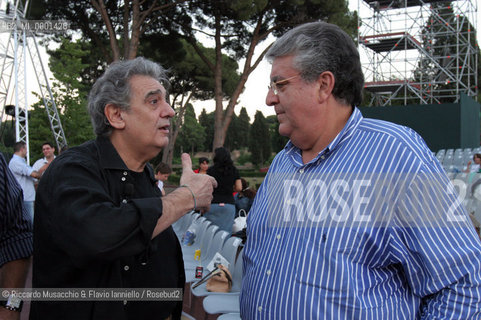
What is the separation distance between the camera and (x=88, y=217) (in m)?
1.28

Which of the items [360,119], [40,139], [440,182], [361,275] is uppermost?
[360,119]

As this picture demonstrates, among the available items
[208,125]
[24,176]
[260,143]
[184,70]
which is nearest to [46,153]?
[24,176]

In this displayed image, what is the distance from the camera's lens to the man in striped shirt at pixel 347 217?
1.27 m

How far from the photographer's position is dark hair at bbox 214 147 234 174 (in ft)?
20.2

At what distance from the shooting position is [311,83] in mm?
1556

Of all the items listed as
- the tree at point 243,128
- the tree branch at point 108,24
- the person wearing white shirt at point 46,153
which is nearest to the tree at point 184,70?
the tree branch at point 108,24

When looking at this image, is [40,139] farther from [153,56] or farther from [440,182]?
[440,182]

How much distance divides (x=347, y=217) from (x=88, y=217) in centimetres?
86

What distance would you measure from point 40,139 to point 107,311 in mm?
21516

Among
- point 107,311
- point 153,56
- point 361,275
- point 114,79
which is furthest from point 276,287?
point 153,56

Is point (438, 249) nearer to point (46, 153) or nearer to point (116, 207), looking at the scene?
point (116, 207)

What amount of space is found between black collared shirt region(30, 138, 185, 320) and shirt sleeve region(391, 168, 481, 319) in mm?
834

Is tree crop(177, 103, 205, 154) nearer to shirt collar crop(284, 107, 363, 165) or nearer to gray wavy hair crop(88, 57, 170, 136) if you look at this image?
gray wavy hair crop(88, 57, 170, 136)

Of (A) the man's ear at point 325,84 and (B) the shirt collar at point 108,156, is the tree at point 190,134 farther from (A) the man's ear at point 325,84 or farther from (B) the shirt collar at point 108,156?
(A) the man's ear at point 325,84
